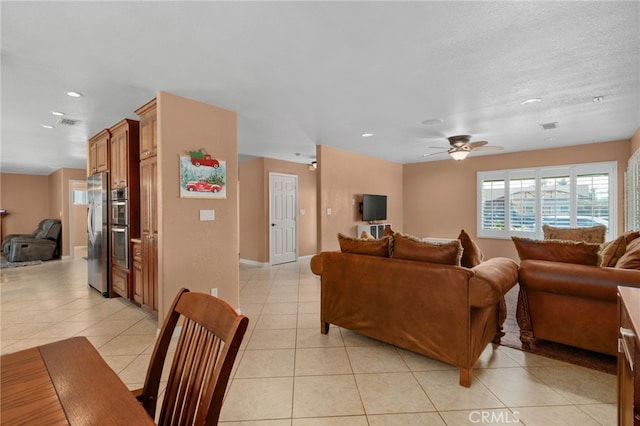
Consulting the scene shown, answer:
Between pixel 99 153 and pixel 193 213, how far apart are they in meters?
2.54

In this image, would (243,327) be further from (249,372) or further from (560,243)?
(560,243)

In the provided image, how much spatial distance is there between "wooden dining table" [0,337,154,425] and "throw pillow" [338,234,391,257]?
2102 mm

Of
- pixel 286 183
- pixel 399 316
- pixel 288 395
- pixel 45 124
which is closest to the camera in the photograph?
pixel 288 395

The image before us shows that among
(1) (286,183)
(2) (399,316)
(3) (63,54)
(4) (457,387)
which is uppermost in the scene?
(3) (63,54)

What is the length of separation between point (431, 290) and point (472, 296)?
0.94ft

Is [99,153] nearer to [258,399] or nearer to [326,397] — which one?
[258,399]

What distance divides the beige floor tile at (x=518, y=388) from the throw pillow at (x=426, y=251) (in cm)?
86

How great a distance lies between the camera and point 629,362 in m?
0.98

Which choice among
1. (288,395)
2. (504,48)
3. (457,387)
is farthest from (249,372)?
(504,48)

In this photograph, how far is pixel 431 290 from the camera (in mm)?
2246

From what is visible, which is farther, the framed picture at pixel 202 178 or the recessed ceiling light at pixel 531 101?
the recessed ceiling light at pixel 531 101

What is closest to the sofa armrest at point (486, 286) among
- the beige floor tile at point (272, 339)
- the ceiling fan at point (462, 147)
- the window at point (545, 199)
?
the beige floor tile at point (272, 339)

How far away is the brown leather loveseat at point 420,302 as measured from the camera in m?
2.08

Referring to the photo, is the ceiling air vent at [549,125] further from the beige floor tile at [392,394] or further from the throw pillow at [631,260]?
the beige floor tile at [392,394]
